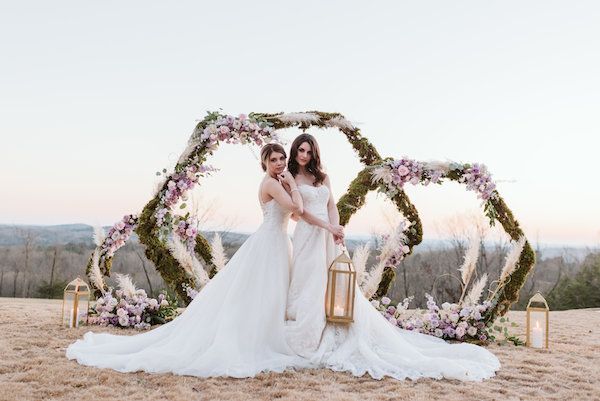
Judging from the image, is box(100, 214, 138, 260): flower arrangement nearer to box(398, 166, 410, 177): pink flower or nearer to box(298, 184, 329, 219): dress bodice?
box(298, 184, 329, 219): dress bodice

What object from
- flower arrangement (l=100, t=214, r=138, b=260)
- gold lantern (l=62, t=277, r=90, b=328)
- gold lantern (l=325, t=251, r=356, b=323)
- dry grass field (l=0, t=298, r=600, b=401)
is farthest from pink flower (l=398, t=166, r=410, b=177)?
gold lantern (l=62, t=277, r=90, b=328)

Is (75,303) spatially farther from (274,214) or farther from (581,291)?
(581,291)

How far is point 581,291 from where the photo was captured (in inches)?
754

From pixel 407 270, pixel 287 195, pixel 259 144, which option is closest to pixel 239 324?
pixel 287 195

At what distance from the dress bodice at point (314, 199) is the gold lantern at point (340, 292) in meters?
0.64

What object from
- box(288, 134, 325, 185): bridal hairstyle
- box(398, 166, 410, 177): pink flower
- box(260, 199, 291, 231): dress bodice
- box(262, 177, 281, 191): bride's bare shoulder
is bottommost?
box(260, 199, 291, 231): dress bodice

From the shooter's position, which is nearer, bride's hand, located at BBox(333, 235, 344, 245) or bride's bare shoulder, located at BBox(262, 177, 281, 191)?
bride's bare shoulder, located at BBox(262, 177, 281, 191)

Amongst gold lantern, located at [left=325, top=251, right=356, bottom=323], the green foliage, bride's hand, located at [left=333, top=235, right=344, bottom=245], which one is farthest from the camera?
the green foliage

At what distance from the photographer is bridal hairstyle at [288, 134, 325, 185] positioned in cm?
607

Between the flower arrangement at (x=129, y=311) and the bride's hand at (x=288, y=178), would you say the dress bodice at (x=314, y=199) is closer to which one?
the bride's hand at (x=288, y=178)

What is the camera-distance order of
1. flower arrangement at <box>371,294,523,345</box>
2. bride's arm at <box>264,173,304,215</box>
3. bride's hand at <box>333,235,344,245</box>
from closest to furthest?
bride's arm at <box>264,173,304,215</box> → bride's hand at <box>333,235,344,245</box> → flower arrangement at <box>371,294,523,345</box>

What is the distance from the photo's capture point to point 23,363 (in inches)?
208

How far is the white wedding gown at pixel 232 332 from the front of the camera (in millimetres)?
5051

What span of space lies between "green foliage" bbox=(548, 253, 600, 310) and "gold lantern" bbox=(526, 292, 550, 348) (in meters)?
13.0
